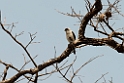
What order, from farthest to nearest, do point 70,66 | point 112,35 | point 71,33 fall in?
1. point 71,33
2. point 112,35
3. point 70,66

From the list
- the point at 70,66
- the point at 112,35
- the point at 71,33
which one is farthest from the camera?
the point at 71,33

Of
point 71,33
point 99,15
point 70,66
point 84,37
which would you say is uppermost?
point 99,15

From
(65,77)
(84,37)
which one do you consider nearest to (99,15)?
(84,37)

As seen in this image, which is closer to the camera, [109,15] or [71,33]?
[109,15]

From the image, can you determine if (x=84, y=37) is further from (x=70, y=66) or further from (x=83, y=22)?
(x=70, y=66)

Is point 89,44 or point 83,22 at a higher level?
point 83,22

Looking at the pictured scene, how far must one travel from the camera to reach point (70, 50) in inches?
163

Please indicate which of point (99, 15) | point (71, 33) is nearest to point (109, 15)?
point (99, 15)

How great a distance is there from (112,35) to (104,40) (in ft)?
0.59

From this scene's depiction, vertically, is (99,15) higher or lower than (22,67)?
higher

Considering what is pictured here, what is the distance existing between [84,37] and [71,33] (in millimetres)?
4071

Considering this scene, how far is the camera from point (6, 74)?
13.4ft

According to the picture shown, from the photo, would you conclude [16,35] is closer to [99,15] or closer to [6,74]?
[6,74]

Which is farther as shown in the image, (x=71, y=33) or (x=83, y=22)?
(x=71, y=33)
